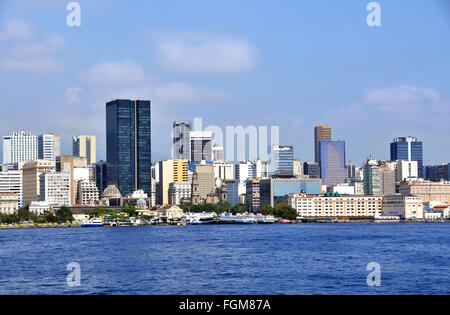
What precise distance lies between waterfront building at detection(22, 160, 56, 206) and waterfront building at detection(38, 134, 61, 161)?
29178 mm

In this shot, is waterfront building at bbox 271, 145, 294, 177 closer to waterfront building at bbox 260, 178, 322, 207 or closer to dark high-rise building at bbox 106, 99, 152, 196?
waterfront building at bbox 260, 178, 322, 207

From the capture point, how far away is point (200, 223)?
94.8 m

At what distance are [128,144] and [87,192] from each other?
43.6ft

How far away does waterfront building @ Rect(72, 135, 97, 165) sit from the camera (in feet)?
562

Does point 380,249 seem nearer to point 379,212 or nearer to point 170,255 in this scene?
point 170,255

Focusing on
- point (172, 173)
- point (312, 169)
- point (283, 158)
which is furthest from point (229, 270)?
point (312, 169)

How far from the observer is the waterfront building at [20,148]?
161625 millimetres

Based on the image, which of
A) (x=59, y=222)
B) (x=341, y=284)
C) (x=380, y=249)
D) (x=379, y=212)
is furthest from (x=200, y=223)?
(x=341, y=284)

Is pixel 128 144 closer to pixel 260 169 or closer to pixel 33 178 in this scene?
pixel 33 178

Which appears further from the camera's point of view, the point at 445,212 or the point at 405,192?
the point at 405,192

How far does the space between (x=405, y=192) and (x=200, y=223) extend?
40433 millimetres

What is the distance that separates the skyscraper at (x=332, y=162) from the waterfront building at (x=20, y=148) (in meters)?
63.0

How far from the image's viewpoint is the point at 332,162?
149m

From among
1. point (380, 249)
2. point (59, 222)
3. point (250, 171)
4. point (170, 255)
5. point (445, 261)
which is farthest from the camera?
point (250, 171)
